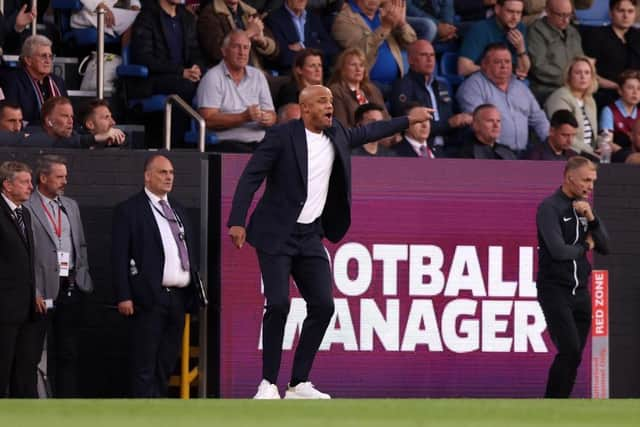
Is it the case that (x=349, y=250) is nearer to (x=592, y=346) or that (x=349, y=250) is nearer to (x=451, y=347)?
(x=451, y=347)

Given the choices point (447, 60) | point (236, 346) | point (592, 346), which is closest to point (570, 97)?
point (447, 60)

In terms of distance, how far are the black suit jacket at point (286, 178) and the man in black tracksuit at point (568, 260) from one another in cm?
196

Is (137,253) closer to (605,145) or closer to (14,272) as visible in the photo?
(14,272)

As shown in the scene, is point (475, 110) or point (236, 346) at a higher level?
point (475, 110)

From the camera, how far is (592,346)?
13383 millimetres

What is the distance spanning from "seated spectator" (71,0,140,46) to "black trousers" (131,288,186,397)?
3.26 m

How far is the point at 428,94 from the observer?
50.1 ft

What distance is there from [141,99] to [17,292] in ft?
10.2

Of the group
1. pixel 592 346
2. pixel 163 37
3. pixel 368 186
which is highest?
pixel 163 37

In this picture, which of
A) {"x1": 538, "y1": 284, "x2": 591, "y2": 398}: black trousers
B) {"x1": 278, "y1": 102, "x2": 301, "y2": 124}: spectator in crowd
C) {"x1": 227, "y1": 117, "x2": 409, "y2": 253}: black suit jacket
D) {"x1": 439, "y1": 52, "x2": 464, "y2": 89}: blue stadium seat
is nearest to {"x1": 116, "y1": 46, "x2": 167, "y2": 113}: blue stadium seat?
{"x1": 278, "y1": 102, "x2": 301, "y2": 124}: spectator in crowd

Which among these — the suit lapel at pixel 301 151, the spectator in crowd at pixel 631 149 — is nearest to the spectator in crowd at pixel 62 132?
the suit lapel at pixel 301 151

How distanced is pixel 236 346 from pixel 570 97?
4656mm

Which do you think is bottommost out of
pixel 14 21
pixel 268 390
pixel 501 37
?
pixel 268 390

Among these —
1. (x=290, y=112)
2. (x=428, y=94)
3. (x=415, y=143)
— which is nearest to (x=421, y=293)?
(x=415, y=143)
